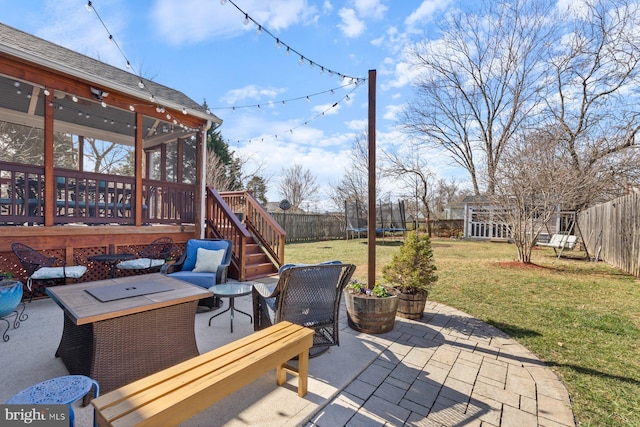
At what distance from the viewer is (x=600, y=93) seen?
13.5 meters

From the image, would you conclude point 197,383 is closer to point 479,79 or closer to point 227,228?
point 227,228

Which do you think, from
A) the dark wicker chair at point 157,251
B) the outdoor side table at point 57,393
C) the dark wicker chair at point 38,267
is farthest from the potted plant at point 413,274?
the dark wicker chair at point 38,267

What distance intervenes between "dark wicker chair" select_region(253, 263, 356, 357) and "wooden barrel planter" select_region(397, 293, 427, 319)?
4.40 ft

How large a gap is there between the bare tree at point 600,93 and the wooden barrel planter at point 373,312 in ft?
35.0

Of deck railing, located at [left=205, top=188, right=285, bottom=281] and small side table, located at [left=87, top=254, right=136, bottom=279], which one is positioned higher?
deck railing, located at [left=205, top=188, right=285, bottom=281]

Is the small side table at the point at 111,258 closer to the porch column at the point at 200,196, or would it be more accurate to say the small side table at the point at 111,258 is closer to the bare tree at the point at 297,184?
the porch column at the point at 200,196

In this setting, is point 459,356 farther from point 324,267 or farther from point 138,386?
point 138,386

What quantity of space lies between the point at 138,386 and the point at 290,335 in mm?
999

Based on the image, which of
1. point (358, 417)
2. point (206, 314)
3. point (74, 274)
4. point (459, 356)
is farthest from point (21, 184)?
point (459, 356)

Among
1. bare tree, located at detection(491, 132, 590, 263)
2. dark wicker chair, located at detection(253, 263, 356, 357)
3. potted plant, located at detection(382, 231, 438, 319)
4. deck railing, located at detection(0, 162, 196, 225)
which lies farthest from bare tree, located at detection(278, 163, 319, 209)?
dark wicker chair, located at detection(253, 263, 356, 357)

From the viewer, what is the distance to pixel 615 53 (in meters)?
12.2

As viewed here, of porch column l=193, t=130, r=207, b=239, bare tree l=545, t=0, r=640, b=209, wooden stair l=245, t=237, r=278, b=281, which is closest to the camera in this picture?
wooden stair l=245, t=237, r=278, b=281

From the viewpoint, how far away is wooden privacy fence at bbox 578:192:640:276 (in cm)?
635

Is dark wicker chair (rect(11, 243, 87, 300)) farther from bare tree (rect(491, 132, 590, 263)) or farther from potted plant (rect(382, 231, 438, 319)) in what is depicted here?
bare tree (rect(491, 132, 590, 263))
